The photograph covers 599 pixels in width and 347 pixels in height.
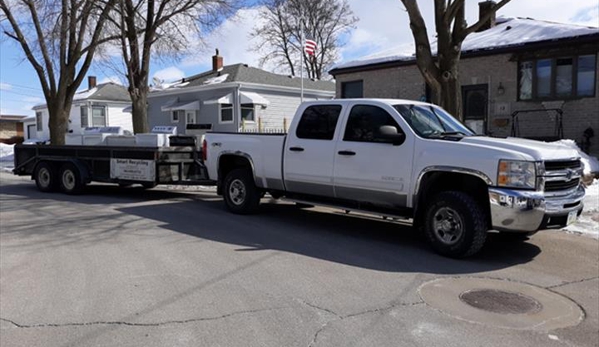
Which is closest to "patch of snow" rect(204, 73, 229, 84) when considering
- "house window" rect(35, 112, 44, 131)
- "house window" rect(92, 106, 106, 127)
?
"house window" rect(92, 106, 106, 127)

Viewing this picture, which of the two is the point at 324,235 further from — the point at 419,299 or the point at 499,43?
the point at 499,43

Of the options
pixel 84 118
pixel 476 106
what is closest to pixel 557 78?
pixel 476 106

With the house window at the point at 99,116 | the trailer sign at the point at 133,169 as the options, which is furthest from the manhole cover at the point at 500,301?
the house window at the point at 99,116

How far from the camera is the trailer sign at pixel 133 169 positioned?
468 inches

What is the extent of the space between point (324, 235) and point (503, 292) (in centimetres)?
320

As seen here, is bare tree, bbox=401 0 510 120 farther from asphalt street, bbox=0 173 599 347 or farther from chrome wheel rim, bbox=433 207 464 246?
chrome wheel rim, bbox=433 207 464 246

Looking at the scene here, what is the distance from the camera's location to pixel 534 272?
609 cm

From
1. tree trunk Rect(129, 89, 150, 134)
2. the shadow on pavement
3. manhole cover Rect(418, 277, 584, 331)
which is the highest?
tree trunk Rect(129, 89, 150, 134)

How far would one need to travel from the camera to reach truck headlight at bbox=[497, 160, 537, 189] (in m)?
6.06

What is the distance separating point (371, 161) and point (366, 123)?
65 centimetres

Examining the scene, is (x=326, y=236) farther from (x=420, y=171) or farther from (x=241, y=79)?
(x=241, y=79)

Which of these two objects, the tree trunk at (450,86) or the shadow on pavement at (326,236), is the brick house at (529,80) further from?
the shadow on pavement at (326,236)

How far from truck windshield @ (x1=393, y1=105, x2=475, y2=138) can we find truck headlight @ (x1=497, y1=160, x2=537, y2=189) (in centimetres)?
112

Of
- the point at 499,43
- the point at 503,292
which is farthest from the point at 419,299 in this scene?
the point at 499,43
